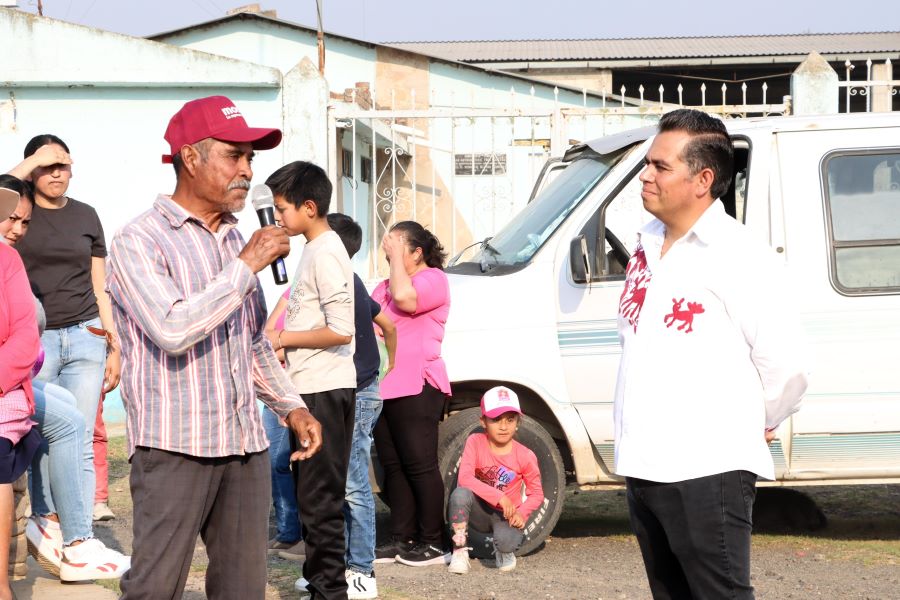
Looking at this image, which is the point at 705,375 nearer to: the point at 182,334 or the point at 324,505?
the point at 182,334

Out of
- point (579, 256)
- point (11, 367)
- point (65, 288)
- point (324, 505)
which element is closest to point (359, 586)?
point (324, 505)

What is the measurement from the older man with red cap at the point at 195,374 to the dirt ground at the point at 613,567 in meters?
2.20

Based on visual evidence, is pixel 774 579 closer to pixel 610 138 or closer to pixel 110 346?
pixel 610 138

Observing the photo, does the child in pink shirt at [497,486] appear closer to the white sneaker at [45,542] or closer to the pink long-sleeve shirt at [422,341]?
the pink long-sleeve shirt at [422,341]

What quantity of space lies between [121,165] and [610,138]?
5960 millimetres

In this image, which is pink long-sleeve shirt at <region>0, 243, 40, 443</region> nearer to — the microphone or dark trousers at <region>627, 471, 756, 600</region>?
the microphone

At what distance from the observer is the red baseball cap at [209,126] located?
346 cm

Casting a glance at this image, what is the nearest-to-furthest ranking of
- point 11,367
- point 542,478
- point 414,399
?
point 11,367
point 414,399
point 542,478

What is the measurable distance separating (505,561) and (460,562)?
26 centimetres

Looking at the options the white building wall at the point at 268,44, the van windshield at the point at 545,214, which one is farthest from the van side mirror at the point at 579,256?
the white building wall at the point at 268,44

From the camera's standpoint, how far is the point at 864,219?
6355 millimetres

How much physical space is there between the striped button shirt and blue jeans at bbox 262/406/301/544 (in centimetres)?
232

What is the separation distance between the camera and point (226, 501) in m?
3.57

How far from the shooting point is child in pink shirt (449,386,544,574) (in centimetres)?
624
